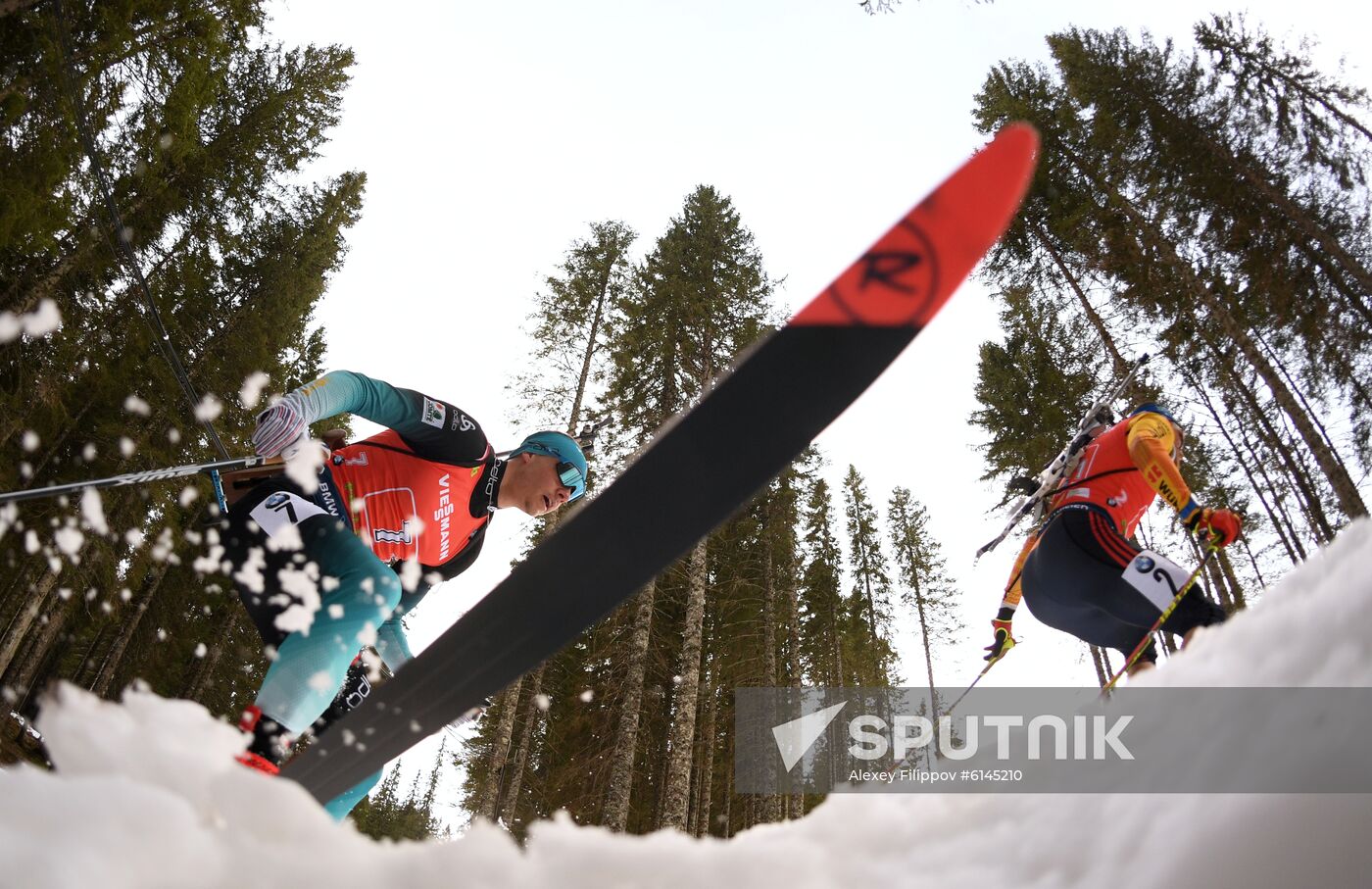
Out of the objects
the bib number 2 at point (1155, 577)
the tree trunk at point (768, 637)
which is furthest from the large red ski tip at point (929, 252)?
the tree trunk at point (768, 637)

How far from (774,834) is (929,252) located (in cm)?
160

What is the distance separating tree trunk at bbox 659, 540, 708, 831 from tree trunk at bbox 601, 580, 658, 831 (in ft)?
1.75

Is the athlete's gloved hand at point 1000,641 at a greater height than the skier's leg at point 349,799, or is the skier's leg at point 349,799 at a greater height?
the athlete's gloved hand at point 1000,641

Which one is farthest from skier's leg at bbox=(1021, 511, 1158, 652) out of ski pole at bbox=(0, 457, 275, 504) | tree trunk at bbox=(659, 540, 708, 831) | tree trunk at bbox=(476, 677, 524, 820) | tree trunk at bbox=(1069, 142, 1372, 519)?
→ tree trunk at bbox=(476, 677, 524, 820)

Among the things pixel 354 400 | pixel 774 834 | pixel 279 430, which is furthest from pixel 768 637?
pixel 774 834

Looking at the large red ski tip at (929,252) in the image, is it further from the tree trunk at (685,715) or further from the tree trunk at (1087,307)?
the tree trunk at (1087,307)

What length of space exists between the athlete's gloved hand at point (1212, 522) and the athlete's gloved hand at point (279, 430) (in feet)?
10.9

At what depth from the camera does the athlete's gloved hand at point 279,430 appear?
Result: 7.32ft

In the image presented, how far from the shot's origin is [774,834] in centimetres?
104

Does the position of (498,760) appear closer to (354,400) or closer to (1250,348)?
(354,400)

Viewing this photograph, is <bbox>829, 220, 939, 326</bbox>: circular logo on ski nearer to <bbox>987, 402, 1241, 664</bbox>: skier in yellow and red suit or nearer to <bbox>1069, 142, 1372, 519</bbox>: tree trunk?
<bbox>987, 402, 1241, 664</bbox>: skier in yellow and red suit

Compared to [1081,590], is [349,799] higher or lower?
lower

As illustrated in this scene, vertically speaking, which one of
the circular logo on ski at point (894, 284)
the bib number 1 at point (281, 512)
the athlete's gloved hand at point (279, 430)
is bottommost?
the bib number 1 at point (281, 512)

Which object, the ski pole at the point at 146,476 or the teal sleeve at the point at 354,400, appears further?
the ski pole at the point at 146,476
